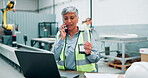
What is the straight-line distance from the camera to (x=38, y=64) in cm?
101

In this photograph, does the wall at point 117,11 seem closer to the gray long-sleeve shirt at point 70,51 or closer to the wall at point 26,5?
the gray long-sleeve shirt at point 70,51

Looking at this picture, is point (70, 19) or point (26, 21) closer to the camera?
point (70, 19)

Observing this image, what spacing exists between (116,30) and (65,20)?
11.0 feet

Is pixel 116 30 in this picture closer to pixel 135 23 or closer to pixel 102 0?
pixel 135 23

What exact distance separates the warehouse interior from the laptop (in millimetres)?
272

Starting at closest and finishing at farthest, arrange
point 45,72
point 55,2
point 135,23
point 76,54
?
point 45,72 → point 76,54 → point 135,23 → point 55,2

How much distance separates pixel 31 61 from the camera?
1040 millimetres

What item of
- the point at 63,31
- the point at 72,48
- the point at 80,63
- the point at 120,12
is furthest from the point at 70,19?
the point at 120,12

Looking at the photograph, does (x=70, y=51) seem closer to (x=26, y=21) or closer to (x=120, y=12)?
(x=120, y=12)

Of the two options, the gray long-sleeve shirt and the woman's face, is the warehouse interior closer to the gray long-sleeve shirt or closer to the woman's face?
the gray long-sleeve shirt

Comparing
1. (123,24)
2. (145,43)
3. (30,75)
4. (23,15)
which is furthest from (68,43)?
(23,15)

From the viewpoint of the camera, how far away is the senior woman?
63.2 inches

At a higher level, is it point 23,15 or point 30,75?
point 23,15

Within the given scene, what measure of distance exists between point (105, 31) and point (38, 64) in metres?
4.32
